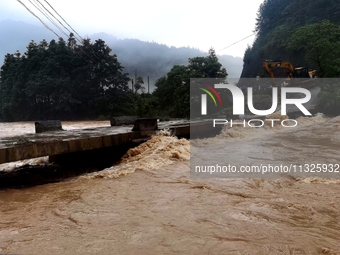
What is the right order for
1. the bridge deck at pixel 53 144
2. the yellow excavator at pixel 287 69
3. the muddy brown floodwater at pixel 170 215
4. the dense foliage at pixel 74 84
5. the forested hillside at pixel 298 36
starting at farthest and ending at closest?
the dense foliage at pixel 74 84 < the yellow excavator at pixel 287 69 < the forested hillside at pixel 298 36 < the bridge deck at pixel 53 144 < the muddy brown floodwater at pixel 170 215

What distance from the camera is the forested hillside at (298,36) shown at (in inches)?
863

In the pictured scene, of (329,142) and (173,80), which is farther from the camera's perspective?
(173,80)

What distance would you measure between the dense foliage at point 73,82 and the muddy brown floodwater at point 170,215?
27.1 m

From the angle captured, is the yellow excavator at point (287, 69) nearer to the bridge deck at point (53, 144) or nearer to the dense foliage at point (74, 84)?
the dense foliage at point (74, 84)

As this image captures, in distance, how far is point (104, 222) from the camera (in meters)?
3.33

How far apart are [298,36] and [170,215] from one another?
23914 millimetres

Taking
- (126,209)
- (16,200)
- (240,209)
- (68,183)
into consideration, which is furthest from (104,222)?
(68,183)

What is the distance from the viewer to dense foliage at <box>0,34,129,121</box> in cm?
3188

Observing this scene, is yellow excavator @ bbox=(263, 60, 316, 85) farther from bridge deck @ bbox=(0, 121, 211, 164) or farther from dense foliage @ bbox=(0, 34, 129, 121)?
bridge deck @ bbox=(0, 121, 211, 164)

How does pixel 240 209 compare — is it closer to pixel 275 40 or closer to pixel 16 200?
pixel 16 200

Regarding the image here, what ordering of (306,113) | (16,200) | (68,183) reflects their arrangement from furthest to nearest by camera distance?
(306,113) → (68,183) → (16,200)

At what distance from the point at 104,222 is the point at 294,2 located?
1899 inches

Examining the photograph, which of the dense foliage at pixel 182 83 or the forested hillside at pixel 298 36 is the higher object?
the forested hillside at pixel 298 36

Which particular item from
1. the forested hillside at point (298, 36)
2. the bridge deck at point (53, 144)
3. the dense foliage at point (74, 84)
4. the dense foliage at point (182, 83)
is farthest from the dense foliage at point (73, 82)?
the bridge deck at point (53, 144)
